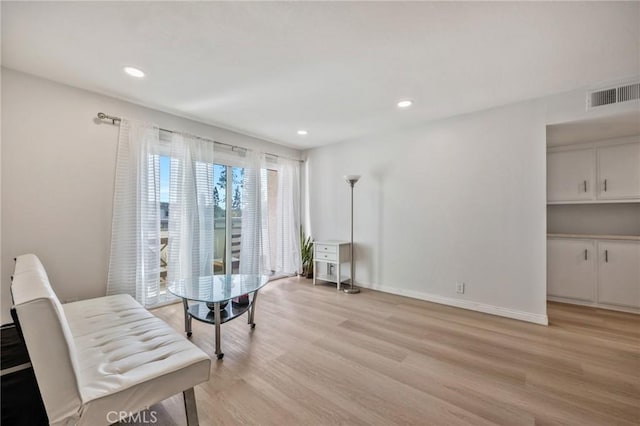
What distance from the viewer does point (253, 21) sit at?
5.62 feet

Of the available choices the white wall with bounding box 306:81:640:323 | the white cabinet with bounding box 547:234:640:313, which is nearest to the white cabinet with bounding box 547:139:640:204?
the white wall with bounding box 306:81:640:323

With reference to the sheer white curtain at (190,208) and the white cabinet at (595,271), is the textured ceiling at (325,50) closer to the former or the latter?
the sheer white curtain at (190,208)

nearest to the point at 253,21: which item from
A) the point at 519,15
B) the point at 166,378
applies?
the point at 519,15

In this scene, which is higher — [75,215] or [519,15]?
[519,15]

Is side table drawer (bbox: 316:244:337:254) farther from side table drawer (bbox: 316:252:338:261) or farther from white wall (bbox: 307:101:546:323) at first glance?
white wall (bbox: 307:101:546:323)

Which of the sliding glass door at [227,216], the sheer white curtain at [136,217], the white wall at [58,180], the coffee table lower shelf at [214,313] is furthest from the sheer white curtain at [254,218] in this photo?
the white wall at [58,180]

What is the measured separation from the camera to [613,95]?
2.46 metres

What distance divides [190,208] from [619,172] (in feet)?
17.6

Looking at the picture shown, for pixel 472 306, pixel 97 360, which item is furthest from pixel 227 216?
pixel 472 306

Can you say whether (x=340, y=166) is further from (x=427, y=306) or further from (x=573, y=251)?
(x=573, y=251)

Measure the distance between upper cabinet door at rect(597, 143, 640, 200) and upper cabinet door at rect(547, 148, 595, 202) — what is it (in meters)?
0.09

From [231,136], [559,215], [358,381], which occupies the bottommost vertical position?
[358,381]

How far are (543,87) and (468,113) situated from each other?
75 centimetres

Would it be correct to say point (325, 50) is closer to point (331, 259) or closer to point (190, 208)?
point (190, 208)
